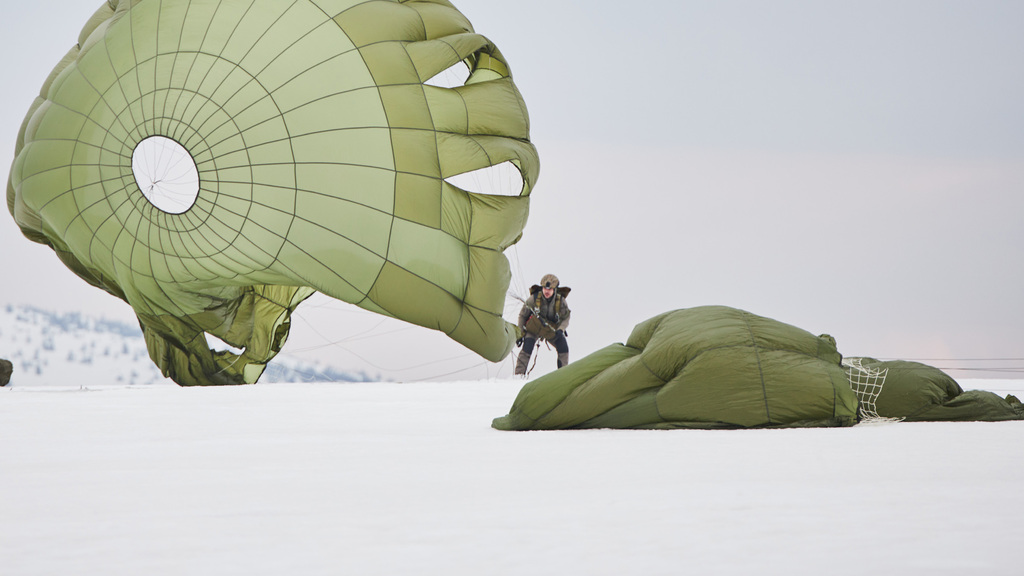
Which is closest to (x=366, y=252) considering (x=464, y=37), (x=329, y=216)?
(x=329, y=216)

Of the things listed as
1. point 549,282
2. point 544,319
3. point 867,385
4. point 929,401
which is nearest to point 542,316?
point 544,319

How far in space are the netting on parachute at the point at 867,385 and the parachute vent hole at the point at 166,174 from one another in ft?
12.5

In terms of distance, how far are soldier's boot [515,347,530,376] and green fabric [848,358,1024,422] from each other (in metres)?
4.74

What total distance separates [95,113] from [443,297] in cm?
248

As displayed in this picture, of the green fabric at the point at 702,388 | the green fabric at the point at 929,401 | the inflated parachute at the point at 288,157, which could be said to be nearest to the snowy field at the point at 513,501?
the green fabric at the point at 702,388

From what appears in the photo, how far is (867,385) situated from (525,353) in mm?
4747

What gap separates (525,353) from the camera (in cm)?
836

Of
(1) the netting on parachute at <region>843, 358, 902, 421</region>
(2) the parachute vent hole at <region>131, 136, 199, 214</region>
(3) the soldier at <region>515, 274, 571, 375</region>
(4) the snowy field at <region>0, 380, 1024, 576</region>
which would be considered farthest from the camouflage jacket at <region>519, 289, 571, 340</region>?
(4) the snowy field at <region>0, 380, 1024, 576</region>

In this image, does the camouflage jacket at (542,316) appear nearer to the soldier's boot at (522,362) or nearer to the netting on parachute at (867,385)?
the soldier's boot at (522,362)

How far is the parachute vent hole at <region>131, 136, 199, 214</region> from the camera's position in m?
5.46

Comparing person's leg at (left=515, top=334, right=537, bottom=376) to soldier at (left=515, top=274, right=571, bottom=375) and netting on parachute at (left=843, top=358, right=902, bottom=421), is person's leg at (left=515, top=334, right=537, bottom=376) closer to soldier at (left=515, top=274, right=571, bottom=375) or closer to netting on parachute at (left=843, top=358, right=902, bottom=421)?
soldier at (left=515, top=274, right=571, bottom=375)

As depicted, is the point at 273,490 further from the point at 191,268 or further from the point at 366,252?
the point at 191,268

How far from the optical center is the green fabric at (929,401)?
376 centimetres

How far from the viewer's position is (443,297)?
5.72m
